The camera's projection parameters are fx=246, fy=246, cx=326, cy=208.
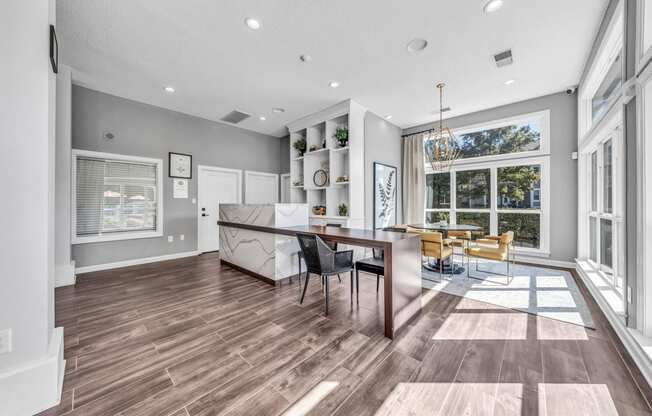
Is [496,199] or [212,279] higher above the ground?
[496,199]

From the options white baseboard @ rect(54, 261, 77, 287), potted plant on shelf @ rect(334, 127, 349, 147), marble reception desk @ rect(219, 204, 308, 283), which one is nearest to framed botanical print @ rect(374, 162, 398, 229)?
potted plant on shelf @ rect(334, 127, 349, 147)

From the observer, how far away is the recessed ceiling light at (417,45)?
9.30 ft

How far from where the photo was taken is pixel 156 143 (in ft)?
15.6

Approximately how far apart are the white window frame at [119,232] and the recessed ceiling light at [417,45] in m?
4.70

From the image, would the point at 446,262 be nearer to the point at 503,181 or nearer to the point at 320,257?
the point at 503,181

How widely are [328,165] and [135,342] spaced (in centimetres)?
410

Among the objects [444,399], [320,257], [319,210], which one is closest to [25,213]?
[320,257]

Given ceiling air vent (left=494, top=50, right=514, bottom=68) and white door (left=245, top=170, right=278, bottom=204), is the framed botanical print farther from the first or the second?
white door (left=245, top=170, right=278, bottom=204)

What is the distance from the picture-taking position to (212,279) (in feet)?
12.1

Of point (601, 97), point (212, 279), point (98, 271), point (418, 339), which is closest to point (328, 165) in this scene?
point (212, 279)

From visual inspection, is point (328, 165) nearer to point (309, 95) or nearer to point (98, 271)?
point (309, 95)

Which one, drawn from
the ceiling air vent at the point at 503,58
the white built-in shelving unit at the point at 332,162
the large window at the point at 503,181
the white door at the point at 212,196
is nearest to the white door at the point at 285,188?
the white built-in shelving unit at the point at 332,162

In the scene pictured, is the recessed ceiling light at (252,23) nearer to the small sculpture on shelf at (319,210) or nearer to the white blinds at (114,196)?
the small sculpture on shelf at (319,210)

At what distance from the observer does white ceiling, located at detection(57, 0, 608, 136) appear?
2.38m
